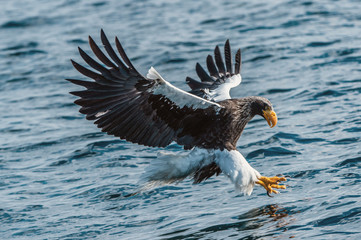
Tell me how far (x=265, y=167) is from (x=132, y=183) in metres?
1.63

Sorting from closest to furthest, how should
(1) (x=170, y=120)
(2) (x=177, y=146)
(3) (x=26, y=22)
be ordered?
1. (1) (x=170, y=120)
2. (2) (x=177, y=146)
3. (3) (x=26, y=22)

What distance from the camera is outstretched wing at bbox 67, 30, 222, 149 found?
667 cm

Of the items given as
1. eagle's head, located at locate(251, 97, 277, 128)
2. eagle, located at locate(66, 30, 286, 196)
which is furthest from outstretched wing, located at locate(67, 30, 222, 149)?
eagle's head, located at locate(251, 97, 277, 128)

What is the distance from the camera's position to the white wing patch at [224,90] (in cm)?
792

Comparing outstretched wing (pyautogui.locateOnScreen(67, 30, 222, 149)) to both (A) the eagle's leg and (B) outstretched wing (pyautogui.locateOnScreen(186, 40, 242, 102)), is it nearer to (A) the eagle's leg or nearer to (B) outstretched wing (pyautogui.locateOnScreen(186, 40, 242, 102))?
(A) the eagle's leg

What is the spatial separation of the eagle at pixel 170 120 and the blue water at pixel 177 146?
0.42 m

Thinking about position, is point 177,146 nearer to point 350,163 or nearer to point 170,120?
point 170,120

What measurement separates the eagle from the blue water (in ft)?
1.36

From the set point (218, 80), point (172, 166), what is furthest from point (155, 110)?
point (218, 80)

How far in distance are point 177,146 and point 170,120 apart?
2.35 meters

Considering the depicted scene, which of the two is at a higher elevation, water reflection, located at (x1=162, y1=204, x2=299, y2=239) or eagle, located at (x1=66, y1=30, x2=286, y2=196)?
eagle, located at (x1=66, y1=30, x2=286, y2=196)

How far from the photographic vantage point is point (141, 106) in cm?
692

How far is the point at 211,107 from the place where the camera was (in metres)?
7.06

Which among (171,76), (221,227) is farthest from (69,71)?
(221,227)
